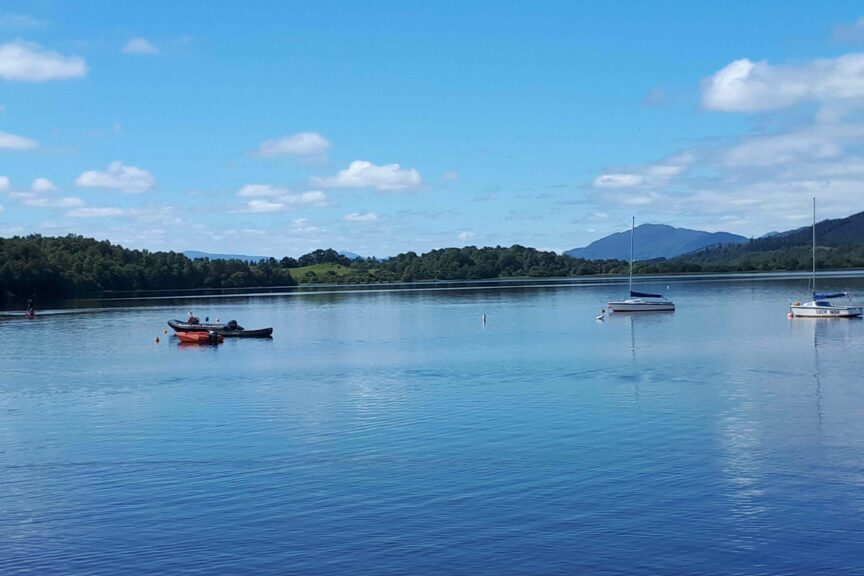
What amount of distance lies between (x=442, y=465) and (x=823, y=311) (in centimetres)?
6404

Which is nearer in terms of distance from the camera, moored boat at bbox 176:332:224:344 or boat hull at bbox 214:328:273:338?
moored boat at bbox 176:332:224:344

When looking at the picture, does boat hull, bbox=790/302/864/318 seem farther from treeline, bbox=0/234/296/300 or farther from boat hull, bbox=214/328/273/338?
treeline, bbox=0/234/296/300

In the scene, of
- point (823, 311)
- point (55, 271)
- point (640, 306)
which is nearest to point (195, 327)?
point (640, 306)

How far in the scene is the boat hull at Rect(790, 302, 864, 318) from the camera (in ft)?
257

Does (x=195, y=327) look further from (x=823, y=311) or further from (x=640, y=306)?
(x=823, y=311)

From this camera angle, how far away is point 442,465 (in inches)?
941

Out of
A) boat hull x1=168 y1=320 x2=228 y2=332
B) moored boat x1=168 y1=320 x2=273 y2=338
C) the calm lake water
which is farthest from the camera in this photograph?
moored boat x1=168 y1=320 x2=273 y2=338

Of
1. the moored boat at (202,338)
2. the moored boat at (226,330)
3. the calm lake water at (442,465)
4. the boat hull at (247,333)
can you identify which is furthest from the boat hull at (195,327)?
the calm lake water at (442,465)

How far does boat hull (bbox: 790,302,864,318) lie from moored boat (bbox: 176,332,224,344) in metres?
48.8

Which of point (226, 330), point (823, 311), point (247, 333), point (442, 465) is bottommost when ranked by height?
point (442, 465)

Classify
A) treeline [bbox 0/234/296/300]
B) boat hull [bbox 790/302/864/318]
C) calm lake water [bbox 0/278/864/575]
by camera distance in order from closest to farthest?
calm lake water [bbox 0/278/864/575] → boat hull [bbox 790/302/864/318] → treeline [bbox 0/234/296/300]

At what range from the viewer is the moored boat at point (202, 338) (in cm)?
6912

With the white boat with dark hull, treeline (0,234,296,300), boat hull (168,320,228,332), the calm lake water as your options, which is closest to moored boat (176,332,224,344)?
boat hull (168,320,228,332)

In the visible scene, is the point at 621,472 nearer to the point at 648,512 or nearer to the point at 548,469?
the point at 548,469
